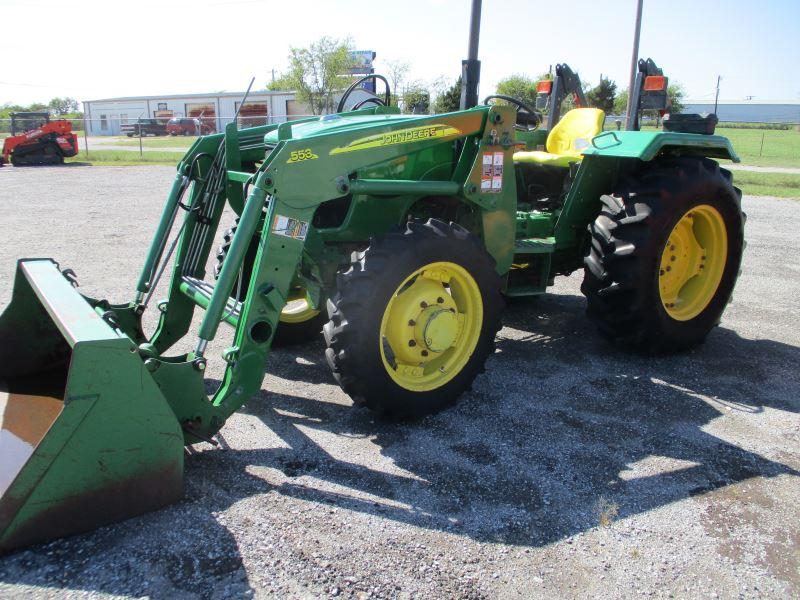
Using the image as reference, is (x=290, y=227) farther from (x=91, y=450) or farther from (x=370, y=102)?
(x=370, y=102)

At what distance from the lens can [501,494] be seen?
3.23 m

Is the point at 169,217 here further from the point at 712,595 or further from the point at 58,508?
the point at 712,595

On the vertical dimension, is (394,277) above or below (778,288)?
above

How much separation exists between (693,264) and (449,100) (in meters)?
27.5

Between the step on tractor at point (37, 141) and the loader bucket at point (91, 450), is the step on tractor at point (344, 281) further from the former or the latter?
the step on tractor at point (37, 141)

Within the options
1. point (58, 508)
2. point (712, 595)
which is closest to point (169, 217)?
point (58, 508)

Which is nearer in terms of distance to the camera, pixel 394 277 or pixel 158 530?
pixel 158 530

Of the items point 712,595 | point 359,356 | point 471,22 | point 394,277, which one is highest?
point 471,22

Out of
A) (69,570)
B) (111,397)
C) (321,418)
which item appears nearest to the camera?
(69,570)

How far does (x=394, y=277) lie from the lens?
361cm

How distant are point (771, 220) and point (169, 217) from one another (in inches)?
421

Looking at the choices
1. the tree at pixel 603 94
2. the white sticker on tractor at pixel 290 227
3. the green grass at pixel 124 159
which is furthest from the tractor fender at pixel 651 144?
the tree at pixel 603 94

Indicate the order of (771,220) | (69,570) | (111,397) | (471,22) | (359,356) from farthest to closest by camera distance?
(771,220) → (471,22) → (359,356) → (111,397) → (69,570)

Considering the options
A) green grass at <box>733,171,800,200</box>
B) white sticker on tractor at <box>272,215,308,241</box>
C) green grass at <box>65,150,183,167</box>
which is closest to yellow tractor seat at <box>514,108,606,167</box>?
white sticker on tractor at <box>272,215,308,241</box>
